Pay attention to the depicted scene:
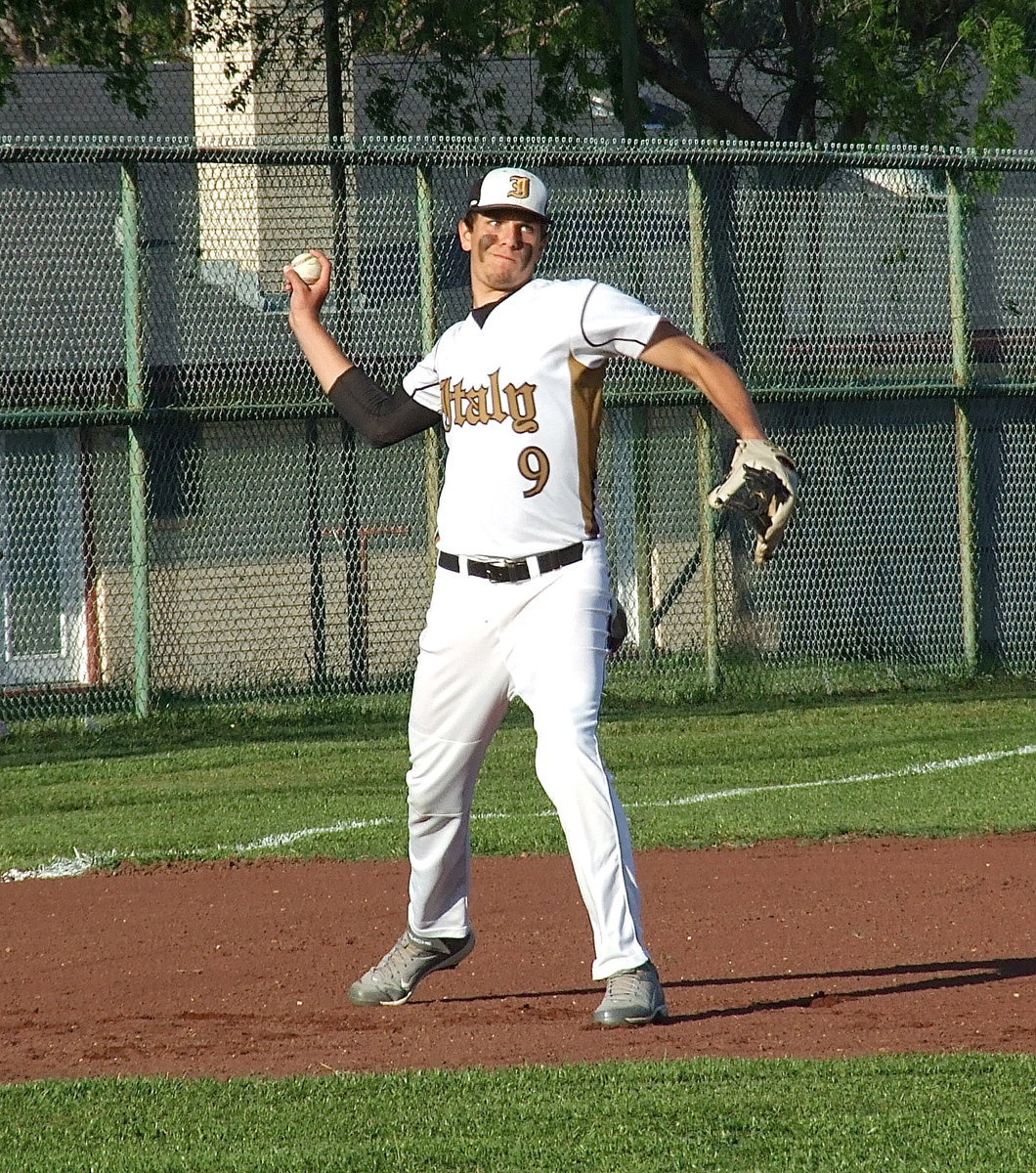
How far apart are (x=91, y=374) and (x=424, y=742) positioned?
6104 millimetres

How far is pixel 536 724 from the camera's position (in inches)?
174

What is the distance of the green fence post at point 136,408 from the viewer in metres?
9.95

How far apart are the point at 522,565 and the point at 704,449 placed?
6623mm

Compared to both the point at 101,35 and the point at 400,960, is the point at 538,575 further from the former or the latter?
the point at 101,35

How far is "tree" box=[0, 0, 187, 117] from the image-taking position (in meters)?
12.3

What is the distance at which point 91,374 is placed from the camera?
33.3ft

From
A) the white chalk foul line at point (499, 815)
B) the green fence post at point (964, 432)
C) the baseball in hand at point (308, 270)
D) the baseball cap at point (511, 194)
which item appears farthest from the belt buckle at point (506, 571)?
the green fence post at point (964, 432)

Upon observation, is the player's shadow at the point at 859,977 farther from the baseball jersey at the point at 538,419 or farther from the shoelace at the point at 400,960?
the baseball jersey at the point at 538,419

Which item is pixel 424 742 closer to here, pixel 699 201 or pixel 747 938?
pixel 747 938

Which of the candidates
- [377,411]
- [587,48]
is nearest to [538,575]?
[377,411]

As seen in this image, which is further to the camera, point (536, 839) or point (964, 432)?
point (964, 432)

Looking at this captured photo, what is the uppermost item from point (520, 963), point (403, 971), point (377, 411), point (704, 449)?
point (377, 411)

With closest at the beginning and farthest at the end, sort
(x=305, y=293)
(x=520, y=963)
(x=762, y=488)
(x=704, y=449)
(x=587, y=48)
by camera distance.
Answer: (x=762, y=488), (x=305, y=293), (x=520, y=963), (x=704, y=449), (x=587, y=48)

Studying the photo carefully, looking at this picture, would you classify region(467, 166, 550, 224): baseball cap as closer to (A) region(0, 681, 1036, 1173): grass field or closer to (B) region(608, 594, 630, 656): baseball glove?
(B) region(608, 594, 630, 656): baseball glove
